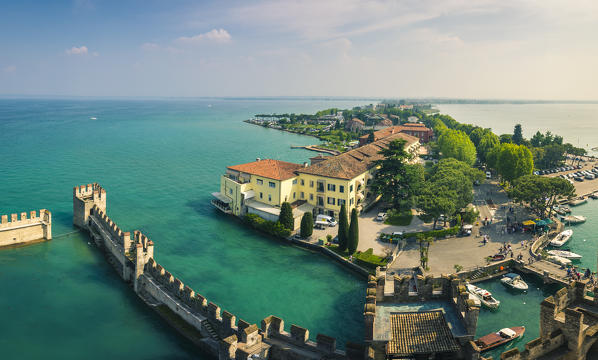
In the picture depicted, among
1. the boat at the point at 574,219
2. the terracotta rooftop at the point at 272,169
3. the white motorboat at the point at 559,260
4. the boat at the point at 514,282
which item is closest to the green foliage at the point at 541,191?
the boat at the point at 574,219

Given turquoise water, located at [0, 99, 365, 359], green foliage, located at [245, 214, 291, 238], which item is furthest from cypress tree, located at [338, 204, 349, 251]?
green foliage, located at [245, 214, 291, 238]

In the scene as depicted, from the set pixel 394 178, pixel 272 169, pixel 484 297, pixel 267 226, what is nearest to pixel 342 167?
pixel 394 178

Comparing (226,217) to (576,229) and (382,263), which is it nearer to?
(382,263)

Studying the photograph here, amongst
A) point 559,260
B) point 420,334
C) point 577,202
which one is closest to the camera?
point 420,334

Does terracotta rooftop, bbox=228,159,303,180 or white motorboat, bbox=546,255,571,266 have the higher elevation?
terracotta rooftop, bbox=228,159,303,180

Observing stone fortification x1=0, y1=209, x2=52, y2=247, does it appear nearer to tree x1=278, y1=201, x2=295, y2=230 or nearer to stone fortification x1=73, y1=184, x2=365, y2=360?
stone fortification x1=73, y1=184, x2=365, y2=360

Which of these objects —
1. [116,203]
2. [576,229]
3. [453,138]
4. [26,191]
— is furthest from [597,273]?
[26,191]

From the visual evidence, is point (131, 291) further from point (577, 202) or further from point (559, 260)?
point (577, 202)
